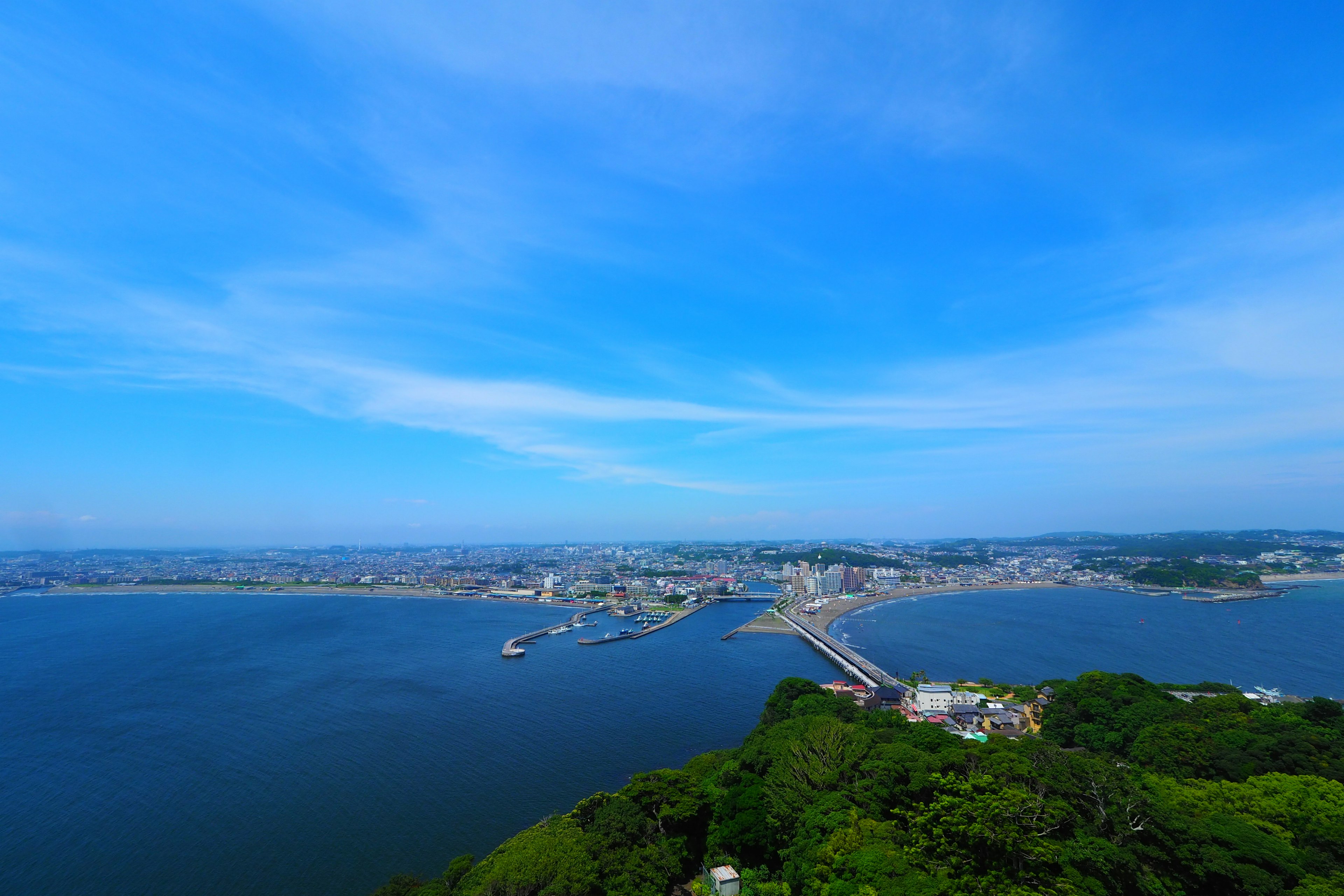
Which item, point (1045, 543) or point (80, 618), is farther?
point (1045, 543)

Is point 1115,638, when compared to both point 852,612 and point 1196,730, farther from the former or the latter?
point 1196,730

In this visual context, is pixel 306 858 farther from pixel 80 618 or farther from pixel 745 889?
pixel 80 618

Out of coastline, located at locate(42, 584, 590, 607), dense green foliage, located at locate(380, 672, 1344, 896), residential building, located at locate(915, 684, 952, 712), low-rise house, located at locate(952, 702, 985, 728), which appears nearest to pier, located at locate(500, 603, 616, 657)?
coastline, located at locate(42, 584, 590, 607)

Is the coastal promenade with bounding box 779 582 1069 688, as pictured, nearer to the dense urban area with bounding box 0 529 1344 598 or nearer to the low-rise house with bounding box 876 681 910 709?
the low-rise house with bounding box 876 681 910 709

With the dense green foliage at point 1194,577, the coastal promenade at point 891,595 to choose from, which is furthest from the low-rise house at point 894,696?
the dense green foliage at point 1194,577

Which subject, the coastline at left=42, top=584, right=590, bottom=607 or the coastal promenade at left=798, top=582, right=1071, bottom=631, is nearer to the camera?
the coastal promenade at left=798, top=582, right=1071, bottom=631

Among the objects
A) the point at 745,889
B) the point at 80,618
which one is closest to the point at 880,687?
the point at 745,889
